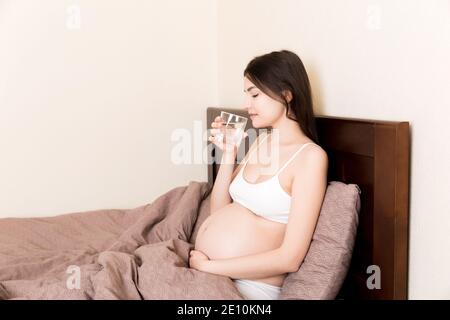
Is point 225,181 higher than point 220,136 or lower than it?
lower

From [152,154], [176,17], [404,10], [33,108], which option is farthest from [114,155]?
[404,10]

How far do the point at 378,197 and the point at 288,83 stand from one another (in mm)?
421

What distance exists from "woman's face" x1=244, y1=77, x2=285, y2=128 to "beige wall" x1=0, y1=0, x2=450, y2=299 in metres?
0.19

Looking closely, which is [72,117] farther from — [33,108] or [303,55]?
[303,55]

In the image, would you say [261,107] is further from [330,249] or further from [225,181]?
[330,249]

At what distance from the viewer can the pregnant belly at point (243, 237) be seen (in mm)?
1405

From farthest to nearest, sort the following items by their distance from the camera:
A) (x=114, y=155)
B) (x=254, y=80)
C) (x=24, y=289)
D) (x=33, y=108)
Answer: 1. (x=114, y=155)
2. (x=33, y=108)
3. (x=254, y=80)
4. (x=24, y=289)

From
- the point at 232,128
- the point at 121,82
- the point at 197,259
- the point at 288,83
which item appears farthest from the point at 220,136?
the point at 121,82

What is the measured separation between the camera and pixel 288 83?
1.47 metres

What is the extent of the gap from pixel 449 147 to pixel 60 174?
1782 mm

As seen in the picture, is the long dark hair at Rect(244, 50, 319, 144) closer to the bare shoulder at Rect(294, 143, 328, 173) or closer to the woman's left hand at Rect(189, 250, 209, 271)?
the bare shoulder at Rect(294, 143, 328, 173)

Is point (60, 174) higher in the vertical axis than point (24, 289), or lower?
higher
